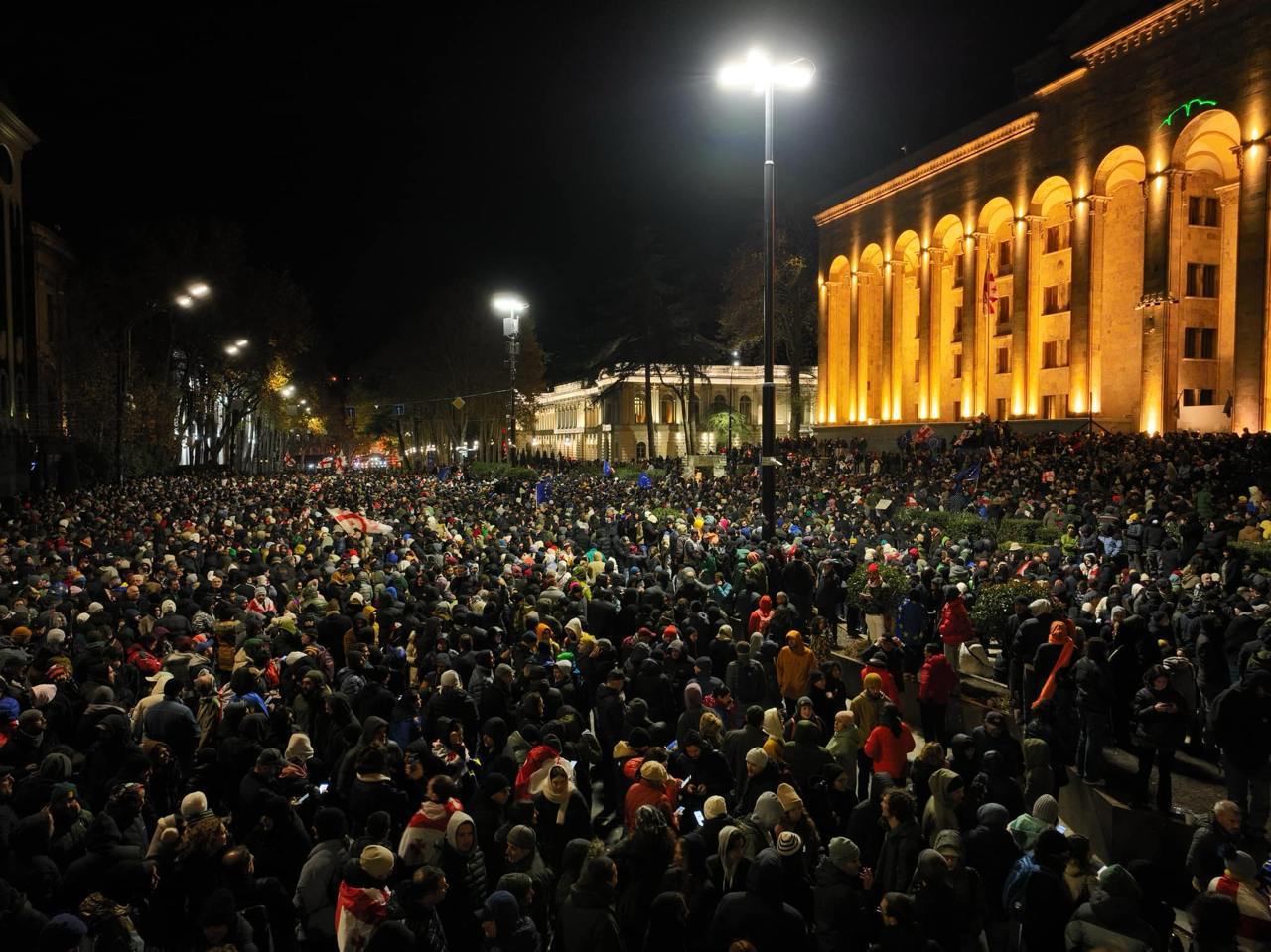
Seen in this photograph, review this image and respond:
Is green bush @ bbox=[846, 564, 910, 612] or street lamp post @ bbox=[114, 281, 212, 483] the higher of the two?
street lamp post @ bbox=[114, 281, 212, 483]

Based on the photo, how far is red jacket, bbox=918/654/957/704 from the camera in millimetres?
8695

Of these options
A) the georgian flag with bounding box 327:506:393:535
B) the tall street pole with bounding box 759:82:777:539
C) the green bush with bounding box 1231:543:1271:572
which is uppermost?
the tall street pole with bounding box 759:82:777:539

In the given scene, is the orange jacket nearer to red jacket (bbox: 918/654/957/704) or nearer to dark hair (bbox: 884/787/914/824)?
red jacket (bbox: 918/654/957/704)

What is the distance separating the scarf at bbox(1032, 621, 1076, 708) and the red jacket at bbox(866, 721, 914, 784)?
1.73 meters

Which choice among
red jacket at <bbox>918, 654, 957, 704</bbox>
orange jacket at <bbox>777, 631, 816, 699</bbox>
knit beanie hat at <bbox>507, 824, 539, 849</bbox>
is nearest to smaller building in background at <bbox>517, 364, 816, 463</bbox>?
orange jacket at <bbox>777, 631, 816, 699</bbox>

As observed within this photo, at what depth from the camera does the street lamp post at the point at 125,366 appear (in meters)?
31.7

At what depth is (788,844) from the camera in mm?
5051

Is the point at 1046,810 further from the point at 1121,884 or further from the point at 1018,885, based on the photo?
the point at 1121,884

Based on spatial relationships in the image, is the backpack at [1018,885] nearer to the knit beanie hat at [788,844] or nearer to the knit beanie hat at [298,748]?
the knit beanie hat at [788,844]

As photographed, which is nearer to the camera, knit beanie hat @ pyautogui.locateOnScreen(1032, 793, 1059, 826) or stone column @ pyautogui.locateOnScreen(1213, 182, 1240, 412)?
knit beanie hat @ pyautogui.locateOnScreen(1032, 793, 1059, 826)

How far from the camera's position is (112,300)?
45000 millimetres

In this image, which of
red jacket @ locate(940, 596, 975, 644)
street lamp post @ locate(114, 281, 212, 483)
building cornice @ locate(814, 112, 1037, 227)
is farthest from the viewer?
building cornice @ locate(814, 112, 1037, 227)

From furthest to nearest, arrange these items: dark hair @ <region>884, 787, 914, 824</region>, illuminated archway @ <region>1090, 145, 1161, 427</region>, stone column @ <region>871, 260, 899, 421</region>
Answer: stone column @ <region>871, 260, 899, 421</region>, illuminated archway @ <region>1090, 145, 1161, 427</region>, dark hair @ <region>884, 787, 914, 824</region>

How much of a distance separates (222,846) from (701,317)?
160 feet
